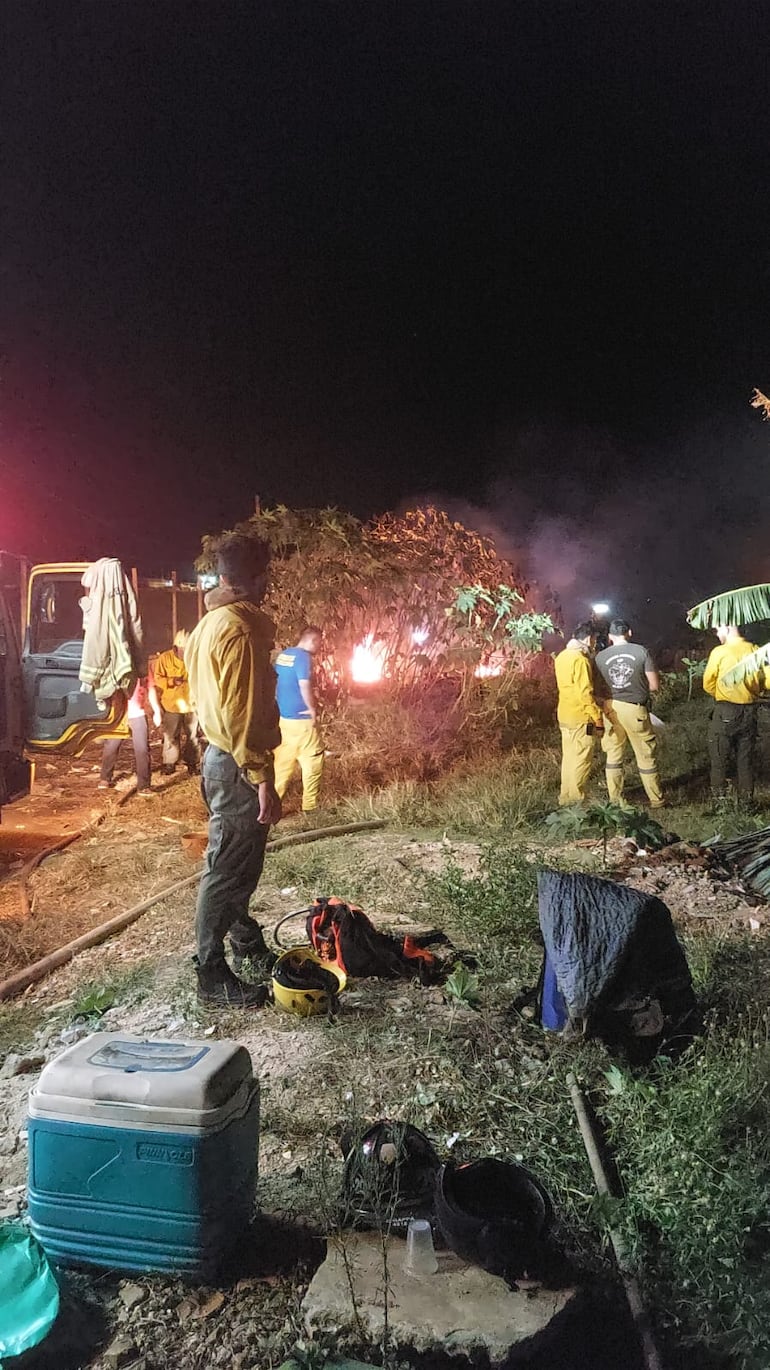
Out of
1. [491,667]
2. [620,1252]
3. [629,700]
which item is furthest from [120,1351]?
[491,667]

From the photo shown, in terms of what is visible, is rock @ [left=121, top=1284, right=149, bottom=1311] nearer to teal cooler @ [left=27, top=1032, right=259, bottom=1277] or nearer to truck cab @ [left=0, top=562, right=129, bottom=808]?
teal cooler @ [left=27, top=1032, right=259, bottom=1277]

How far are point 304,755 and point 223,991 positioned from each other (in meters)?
4.55

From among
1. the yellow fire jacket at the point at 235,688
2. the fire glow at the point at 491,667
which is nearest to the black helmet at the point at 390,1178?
the yellow fire jacket at the point at 235,688

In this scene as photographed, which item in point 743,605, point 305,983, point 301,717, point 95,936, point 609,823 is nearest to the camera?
point 305,983

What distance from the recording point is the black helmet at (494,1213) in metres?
2.52

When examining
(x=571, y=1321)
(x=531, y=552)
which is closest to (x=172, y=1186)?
(x=571, y=1321)

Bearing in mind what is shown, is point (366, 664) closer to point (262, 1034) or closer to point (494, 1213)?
point (262, 1034)

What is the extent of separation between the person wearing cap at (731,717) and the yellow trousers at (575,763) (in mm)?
1349

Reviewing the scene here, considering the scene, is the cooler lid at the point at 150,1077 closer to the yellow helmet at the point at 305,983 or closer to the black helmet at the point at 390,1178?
the black helmet at the point at 390,1178

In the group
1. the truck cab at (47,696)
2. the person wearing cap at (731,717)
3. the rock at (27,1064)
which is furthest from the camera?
the person wearing cap at (731,717)

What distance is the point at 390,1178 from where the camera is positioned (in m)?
2.79

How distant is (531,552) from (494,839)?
8.28 meters

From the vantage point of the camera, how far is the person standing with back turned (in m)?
4.05

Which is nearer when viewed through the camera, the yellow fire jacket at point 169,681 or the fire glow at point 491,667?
the yellow fire jacket at point 169,681
